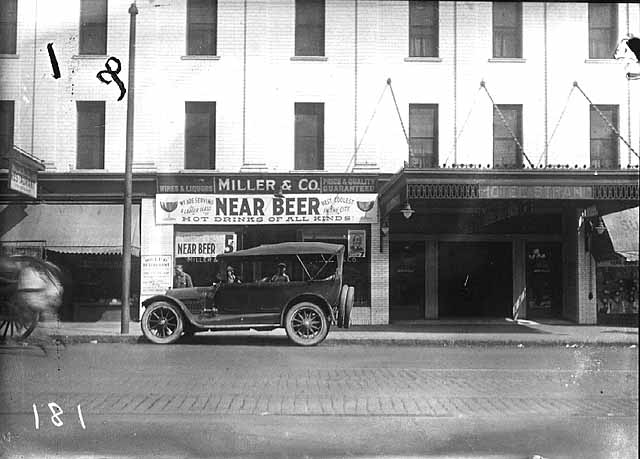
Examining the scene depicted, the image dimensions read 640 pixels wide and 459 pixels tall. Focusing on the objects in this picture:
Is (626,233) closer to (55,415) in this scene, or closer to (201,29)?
(201,29)

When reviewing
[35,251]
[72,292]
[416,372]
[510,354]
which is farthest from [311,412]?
[35,251]

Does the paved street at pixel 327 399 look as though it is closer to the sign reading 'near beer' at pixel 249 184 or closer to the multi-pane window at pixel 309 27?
the sign reading 'near beer' at pixel 249 184

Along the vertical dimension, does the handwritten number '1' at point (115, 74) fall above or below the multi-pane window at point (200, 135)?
above

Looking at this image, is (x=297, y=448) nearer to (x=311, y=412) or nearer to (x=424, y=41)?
(x=311, y=412)

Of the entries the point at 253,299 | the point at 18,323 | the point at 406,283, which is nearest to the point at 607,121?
the point at 406,283

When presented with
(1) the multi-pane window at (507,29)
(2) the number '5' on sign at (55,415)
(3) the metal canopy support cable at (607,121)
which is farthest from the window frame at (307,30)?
(2) the number '5' on sign at (55,415)

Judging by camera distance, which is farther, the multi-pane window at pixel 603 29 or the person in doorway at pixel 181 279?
the multi-pane window at pixel 603 29

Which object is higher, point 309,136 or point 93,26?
point 93,26
